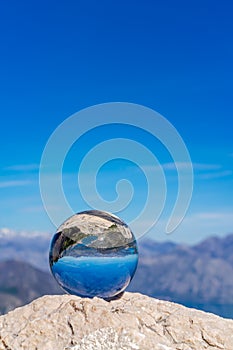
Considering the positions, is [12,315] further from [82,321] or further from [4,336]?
[82,321]

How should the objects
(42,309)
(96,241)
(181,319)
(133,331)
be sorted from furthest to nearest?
1. (96,241)
2. (42,309)
3. (181,319)
4. (133,331)

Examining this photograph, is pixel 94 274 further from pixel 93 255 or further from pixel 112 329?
pixel 112 329

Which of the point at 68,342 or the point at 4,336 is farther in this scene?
the point at 4,336

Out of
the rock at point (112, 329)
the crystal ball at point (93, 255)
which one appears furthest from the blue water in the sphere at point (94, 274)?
the rock at point (112, 329)

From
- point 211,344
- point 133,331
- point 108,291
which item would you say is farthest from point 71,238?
point 211,344

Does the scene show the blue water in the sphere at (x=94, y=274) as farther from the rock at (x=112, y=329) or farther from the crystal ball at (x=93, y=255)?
the rock at (x=112, y=329)

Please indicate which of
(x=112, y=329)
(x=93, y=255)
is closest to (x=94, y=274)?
(x=93, y=255)

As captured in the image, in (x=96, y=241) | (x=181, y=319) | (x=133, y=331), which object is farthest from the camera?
(x=96, y=241)
